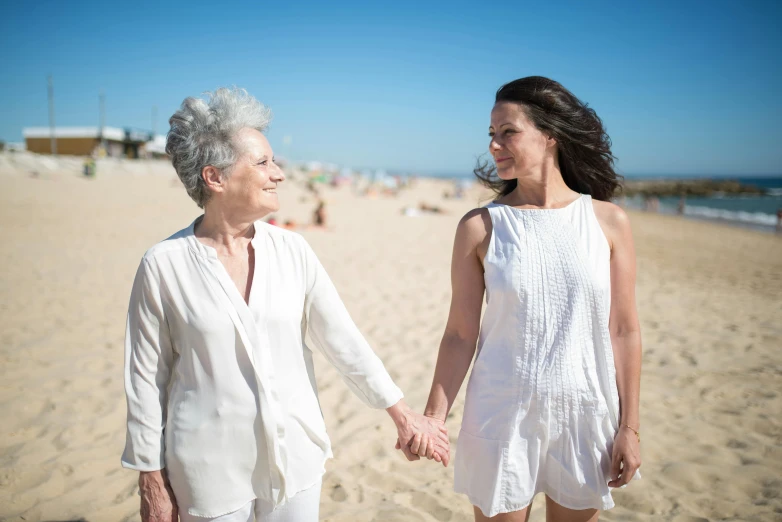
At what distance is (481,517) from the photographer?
1752mm

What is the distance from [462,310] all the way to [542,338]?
317 mm

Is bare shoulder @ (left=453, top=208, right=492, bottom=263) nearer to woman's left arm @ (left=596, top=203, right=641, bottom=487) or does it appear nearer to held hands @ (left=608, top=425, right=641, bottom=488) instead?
woman's left arm @ (left=596, top=203, right=641, bottom=487)

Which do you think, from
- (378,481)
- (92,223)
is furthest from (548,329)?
(92,223)

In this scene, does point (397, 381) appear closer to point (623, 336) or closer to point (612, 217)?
point (623, 336)

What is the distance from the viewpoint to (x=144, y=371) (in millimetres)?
1534

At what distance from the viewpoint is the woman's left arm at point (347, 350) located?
1.76 meters

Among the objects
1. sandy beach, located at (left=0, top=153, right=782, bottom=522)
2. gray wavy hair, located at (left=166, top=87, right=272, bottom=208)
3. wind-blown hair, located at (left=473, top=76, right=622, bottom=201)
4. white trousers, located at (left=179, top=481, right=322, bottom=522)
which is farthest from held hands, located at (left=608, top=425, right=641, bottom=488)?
gray wavy hair, located at (left=166, top=87, right=272, bottom=208)

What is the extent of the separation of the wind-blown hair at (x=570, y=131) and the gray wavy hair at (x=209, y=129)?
0.98m

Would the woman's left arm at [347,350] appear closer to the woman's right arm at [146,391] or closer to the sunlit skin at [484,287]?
the sunlit skin at [484,287]

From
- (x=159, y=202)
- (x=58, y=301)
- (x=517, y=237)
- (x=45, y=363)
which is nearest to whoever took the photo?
(x=517, y=237)

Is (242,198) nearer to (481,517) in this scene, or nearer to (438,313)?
(481,517)

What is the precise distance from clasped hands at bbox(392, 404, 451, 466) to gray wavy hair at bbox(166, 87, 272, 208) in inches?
44.2

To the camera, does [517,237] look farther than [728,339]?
No

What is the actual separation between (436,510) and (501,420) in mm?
1410
